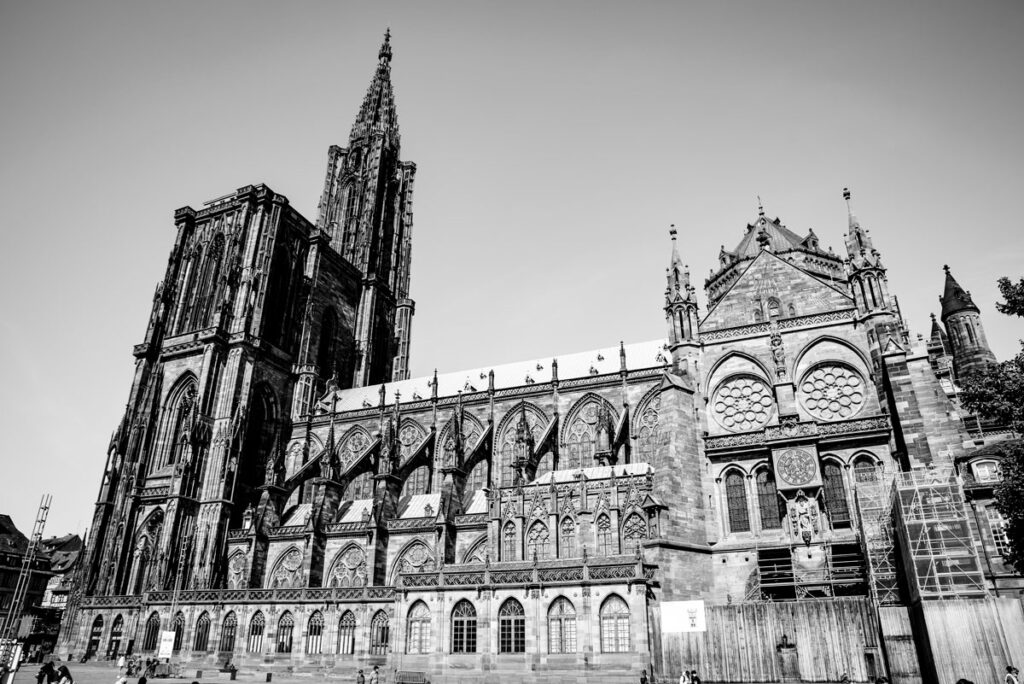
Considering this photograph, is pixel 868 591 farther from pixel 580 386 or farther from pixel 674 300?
A: pixel 580 386

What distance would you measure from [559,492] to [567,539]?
97.6 inches

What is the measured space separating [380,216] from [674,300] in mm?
44884

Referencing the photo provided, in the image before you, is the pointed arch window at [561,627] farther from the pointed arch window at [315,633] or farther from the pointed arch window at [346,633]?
the pointed arch window at [315,633]

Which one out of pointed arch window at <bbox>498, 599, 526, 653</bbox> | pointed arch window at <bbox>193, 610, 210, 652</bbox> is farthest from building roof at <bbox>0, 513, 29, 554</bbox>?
pointed arch window at <bbox>498, 599, 526, 653</bbox>

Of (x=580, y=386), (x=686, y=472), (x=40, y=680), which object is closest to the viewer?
(x=40, y=680)

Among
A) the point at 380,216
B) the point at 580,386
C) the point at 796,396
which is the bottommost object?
the point at 796,396

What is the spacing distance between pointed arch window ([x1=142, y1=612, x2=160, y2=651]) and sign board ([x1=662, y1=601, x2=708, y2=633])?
31.3 meters

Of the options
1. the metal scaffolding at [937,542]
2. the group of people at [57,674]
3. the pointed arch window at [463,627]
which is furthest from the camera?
the pointed arch window at [463,627]

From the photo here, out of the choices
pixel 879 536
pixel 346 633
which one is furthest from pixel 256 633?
pixel 879 536

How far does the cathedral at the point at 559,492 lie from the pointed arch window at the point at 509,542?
0.41ft

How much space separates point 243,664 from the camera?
120 ft

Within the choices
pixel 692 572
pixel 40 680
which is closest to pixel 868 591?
pixel 692 572

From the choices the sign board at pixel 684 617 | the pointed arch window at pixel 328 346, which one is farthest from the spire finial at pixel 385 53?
the sign board at pixel 684 617

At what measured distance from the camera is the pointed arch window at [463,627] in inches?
1155
